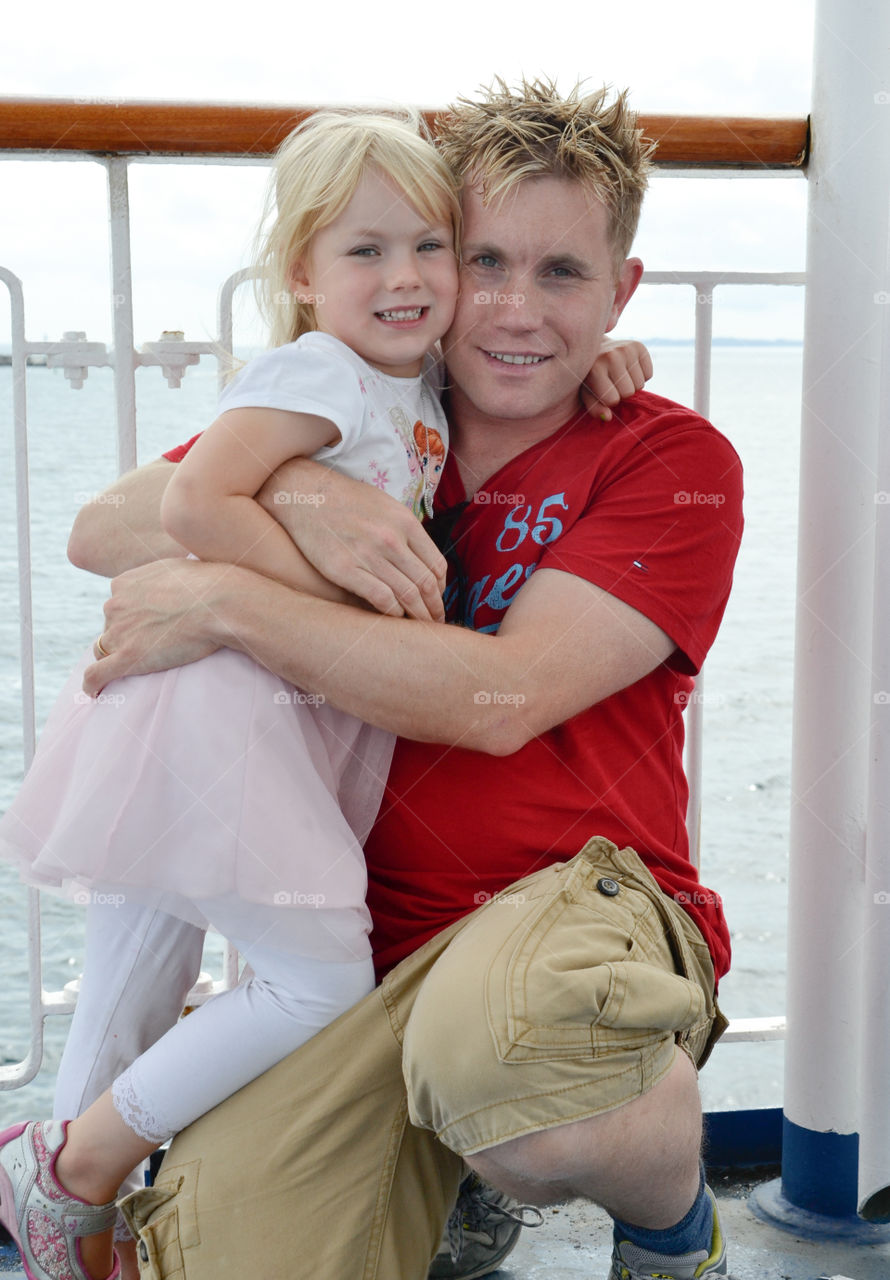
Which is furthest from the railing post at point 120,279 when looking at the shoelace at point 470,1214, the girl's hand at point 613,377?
the shoelace at point 470,1214

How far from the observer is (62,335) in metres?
1.59

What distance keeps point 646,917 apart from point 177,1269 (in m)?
0.65

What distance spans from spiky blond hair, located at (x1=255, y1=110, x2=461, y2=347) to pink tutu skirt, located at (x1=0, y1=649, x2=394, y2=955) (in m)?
0.50

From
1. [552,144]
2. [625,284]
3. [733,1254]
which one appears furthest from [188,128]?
[733,1254]

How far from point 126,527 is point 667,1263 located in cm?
106

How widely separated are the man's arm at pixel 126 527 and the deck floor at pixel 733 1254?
0.94m

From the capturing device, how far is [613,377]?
4.87ft

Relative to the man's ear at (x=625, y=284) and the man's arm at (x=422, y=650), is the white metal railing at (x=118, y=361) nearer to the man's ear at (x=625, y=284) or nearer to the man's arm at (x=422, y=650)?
the man's ear at (x=625, y=284)

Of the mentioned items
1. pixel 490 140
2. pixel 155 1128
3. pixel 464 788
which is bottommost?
pixel 155 1128

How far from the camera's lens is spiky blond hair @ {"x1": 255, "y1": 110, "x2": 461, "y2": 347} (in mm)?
1368

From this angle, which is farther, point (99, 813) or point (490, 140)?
point (490, 140)

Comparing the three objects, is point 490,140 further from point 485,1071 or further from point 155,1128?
point 155,1128

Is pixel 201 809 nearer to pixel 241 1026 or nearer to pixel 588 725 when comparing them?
pixel 241 1026

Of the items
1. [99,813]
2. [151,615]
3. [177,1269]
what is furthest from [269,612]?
[177,1269]
